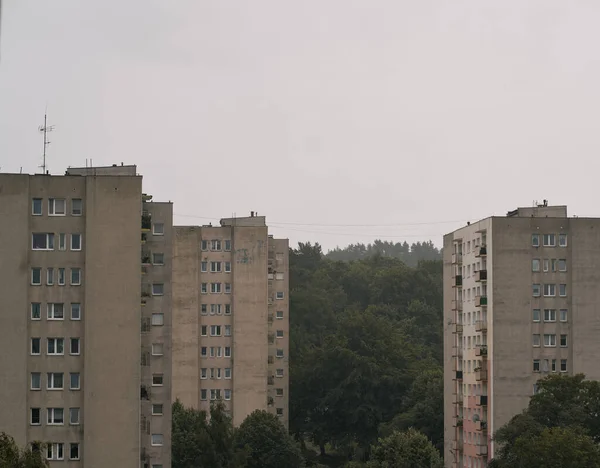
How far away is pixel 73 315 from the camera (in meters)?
90.8

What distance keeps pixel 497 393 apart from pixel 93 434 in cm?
3663

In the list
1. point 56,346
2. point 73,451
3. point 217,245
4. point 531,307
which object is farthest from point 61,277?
point 217,245

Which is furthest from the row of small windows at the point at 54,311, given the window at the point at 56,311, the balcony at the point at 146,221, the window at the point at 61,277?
the balcony at the point at 146,221

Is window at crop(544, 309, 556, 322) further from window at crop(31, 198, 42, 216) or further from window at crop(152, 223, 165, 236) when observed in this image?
window at crop(31, 198, 42, 216)

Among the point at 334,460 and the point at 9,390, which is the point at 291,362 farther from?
the point at 9,390

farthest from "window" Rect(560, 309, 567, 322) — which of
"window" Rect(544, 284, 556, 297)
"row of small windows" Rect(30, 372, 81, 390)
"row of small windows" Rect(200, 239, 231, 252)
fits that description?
"row of small windows" Rect(200, 239, 231, 252)

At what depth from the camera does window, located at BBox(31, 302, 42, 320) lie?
297 feet

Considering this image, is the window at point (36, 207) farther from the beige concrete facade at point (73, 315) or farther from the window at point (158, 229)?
the window at point (158, 229)

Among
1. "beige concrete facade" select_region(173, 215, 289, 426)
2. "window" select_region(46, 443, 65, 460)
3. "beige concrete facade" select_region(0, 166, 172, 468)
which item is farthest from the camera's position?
"beige concrete facade" select_region(173, 215, 289, 426)

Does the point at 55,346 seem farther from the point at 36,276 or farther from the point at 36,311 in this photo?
the point at 36,276

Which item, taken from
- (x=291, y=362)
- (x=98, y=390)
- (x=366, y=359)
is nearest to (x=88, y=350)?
(x=98, y=390)

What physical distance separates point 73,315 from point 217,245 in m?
57.8

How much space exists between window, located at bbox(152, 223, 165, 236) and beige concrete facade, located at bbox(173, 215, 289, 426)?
47766 mm

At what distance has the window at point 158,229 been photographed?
96.8 metres
